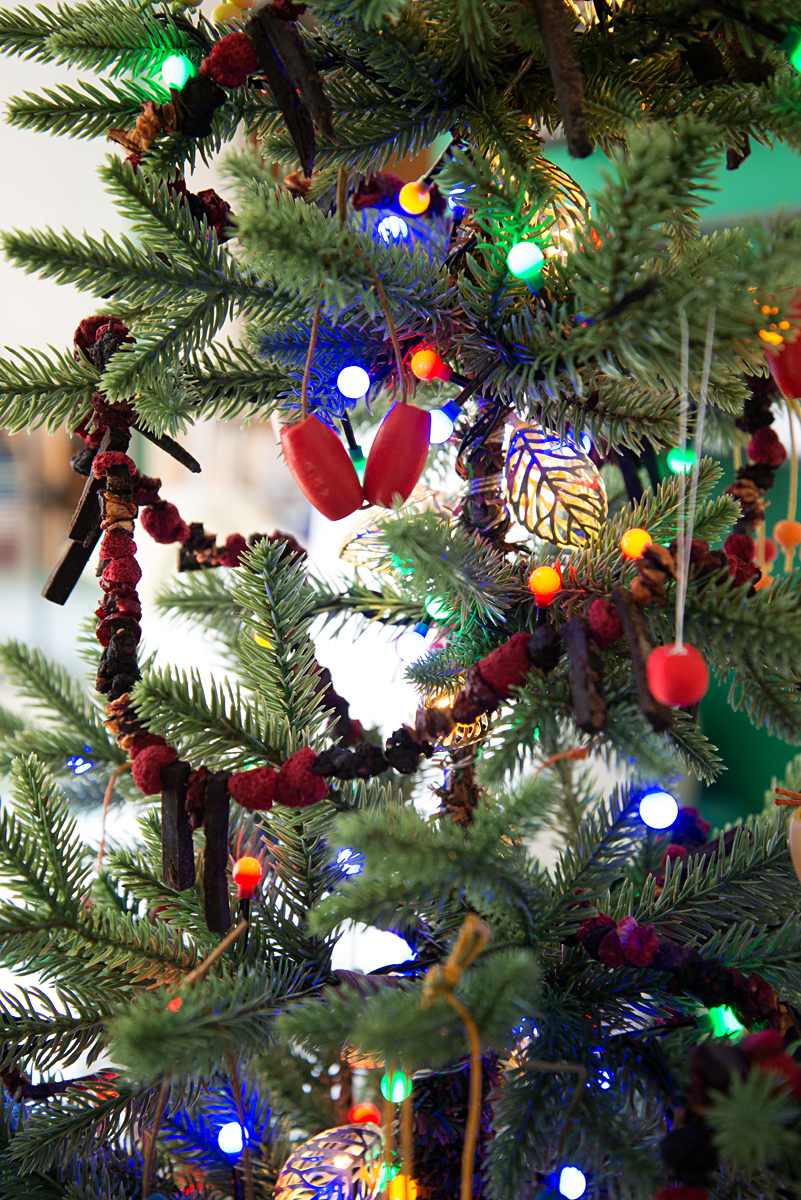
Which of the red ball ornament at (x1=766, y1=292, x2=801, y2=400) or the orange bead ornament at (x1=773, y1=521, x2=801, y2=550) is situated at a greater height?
the orange bead ornament at (x1=773, y1=521, x2=801, y2=550)

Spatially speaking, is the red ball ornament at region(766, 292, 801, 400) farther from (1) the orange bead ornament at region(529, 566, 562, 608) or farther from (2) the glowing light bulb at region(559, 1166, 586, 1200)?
(2) the glowing light bulb at region(559, 1166, 586, 1200)

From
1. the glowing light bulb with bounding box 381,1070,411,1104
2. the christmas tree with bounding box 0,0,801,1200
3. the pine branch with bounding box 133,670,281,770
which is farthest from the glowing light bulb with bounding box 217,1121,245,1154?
the pine branch with bounding box 133,670,281,770

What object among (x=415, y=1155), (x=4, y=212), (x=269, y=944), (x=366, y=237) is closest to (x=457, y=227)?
(x=366, y=237)

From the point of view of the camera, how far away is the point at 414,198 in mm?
571

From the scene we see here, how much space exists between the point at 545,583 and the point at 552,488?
72 mm

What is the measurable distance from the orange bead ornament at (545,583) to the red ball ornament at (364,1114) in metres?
0.32

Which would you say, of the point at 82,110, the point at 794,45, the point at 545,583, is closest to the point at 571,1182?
the point at 545,583

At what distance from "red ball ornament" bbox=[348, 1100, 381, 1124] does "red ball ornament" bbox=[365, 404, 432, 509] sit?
0.37 meters

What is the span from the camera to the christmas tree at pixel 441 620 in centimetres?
33

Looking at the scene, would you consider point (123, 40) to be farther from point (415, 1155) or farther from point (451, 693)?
point (415, 1155)

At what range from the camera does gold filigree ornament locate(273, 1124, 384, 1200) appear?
1.34 ft

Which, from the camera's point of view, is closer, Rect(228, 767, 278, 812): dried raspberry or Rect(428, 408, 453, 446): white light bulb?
Rect(228, 767, 278, 812): dried raspberry

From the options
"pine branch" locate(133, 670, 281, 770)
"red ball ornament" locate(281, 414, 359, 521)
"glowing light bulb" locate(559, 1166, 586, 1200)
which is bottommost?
"glowing light bulb" locate(559, 1166, 586, 1200)

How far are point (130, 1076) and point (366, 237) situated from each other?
1.29 ft
